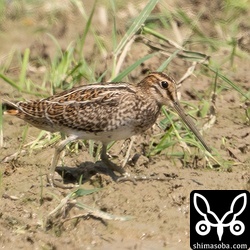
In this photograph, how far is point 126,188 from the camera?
303 inches

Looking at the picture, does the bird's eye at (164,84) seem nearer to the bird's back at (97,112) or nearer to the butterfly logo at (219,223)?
the bird's back at (97,112)

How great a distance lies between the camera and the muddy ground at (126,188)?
7.00 meters

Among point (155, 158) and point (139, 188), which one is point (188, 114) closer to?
point (155, 158)

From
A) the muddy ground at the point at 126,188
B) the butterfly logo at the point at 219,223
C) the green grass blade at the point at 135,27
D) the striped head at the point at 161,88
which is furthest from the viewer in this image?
the green grass blade at the point at 135,27

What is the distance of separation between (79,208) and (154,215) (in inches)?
23.2

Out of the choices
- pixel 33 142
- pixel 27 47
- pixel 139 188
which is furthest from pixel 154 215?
pixel 27 47

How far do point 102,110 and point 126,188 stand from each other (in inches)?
24.4

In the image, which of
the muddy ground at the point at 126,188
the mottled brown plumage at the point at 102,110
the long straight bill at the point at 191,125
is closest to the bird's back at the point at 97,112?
the mottled brown plumage at the point at 102,110

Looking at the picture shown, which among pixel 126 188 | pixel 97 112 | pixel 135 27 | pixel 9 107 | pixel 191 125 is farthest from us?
pixel 135 27

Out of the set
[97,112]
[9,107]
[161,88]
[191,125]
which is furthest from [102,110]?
[9,107]

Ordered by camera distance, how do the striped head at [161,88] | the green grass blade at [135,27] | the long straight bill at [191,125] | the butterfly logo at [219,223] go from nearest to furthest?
the butterfly logo at [219,223] → the striped head at [161,88] → the long straight bill at [191,125] → the green grass blade at [135,27]

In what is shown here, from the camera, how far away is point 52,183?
7.59 m

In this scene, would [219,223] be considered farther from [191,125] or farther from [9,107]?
[9,107]

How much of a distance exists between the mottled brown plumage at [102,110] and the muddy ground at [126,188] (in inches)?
10.8
